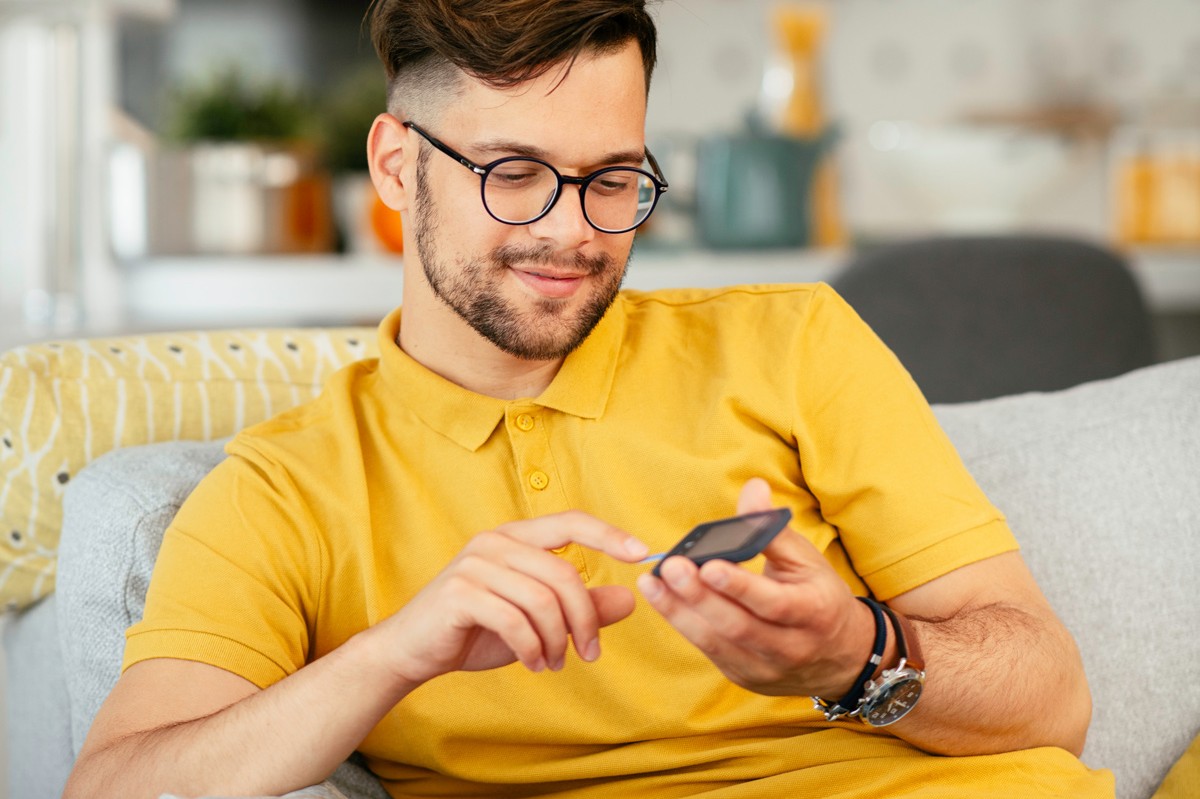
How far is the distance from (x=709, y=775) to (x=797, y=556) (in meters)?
0.33

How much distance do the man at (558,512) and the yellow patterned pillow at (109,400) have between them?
0.25 meters

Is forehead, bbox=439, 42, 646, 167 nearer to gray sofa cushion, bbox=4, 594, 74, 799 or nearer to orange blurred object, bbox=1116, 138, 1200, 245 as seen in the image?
gray sofa cushion, bbox=4, 594, 74, 799

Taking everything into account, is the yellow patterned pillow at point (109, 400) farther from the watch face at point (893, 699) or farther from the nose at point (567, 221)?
the watch face at point (893, 699)

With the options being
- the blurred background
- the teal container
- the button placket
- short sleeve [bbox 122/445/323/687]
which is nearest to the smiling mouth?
the button placket

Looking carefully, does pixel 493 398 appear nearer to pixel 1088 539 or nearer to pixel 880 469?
pixel 880 469

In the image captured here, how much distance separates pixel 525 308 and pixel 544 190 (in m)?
0.11

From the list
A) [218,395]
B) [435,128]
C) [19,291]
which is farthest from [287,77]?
[435,128]

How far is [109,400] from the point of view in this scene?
1413 millimetres

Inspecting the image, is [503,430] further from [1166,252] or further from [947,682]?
[1166,252]

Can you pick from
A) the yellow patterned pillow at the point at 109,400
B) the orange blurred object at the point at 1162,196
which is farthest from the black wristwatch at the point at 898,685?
the orange blurred object at the point at 1162,196

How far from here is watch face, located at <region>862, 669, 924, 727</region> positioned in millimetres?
955

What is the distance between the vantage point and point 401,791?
3.98ft

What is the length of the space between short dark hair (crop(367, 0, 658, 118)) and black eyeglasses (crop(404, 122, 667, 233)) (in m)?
0.07

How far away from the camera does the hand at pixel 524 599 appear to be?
874 mm
